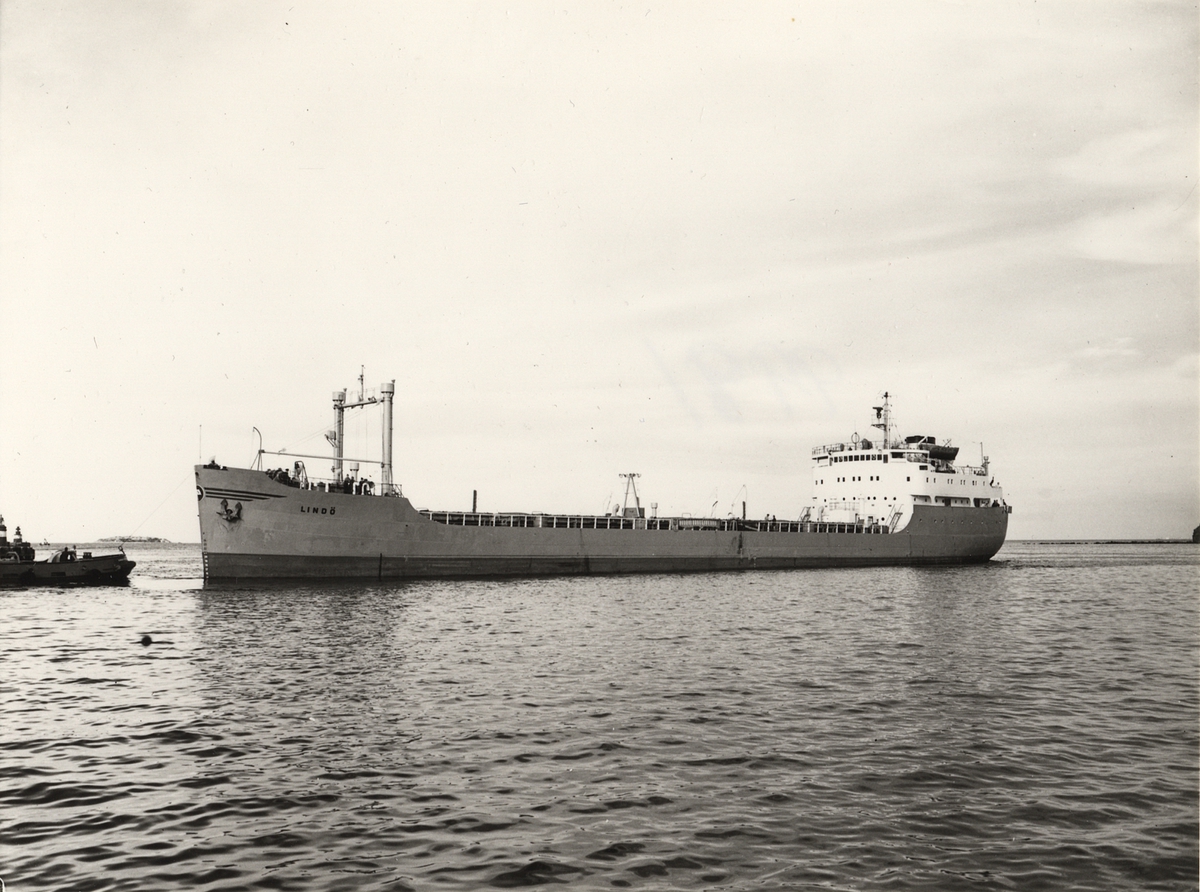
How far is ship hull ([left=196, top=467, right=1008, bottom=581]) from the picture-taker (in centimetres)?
Result: 2952

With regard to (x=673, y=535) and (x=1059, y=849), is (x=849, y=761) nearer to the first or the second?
(x=1059, y=849)

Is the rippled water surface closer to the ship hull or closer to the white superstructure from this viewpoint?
the ship hull

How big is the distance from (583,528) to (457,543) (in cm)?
705

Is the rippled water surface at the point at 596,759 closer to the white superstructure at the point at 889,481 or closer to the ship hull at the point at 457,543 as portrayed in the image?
the ship hull at the point at 457,543

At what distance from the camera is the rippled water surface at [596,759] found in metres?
6.01

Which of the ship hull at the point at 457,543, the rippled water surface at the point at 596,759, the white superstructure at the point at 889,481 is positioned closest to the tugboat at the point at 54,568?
the ship hull at the point at 457,543

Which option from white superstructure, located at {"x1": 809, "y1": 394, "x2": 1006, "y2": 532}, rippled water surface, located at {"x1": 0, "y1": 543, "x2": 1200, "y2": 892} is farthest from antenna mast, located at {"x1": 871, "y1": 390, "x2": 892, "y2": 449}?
rippled water surface, located at {"x1": 0, "y1": 543, "x2": 1200, "y2": 892}

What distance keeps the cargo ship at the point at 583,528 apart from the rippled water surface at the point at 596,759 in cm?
1192

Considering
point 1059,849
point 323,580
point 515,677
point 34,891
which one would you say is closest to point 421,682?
point 515,677

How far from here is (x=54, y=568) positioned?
33.6 meters

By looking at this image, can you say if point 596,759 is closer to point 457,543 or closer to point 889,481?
point 457,543

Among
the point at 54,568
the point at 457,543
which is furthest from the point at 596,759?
the point at 54,568

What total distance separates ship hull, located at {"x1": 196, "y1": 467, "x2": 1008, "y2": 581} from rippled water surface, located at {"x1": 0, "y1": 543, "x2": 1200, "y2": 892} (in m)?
11.8

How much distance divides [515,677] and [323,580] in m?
20.3
